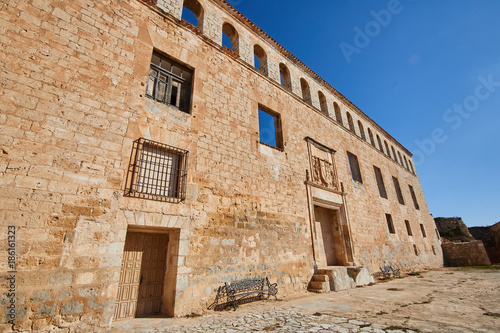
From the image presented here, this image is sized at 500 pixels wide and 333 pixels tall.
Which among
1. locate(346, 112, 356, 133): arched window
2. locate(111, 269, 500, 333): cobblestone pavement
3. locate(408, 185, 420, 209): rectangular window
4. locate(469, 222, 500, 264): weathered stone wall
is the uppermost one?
locate(346, 112, 356, 133): arched window

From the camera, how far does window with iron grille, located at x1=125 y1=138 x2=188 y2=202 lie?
13.9ft

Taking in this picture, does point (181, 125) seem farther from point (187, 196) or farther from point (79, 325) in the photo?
point (79, 325)

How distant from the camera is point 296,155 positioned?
7820 millimetres

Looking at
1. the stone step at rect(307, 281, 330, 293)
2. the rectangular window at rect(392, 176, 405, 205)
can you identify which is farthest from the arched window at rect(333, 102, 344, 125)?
the stone step at rect(307, 281, 330, 293)

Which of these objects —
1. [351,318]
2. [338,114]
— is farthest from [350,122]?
[351,318]

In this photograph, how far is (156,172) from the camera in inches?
181

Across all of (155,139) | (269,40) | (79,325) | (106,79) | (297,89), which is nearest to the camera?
(79,325)

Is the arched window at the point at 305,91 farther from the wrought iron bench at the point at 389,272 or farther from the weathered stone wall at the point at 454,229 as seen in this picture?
the weathered stone wall at the point at 454,229

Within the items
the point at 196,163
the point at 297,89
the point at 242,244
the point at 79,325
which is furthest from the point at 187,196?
the point at 297,89

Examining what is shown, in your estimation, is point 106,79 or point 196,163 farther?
point 196,163

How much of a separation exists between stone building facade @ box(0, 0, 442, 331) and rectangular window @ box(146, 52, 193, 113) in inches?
1.1

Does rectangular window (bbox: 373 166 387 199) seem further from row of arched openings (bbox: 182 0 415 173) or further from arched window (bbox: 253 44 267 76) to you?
arched window (bbox: 253 44 267 76)

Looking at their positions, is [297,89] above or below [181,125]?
above

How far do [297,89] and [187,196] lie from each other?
270 inches
